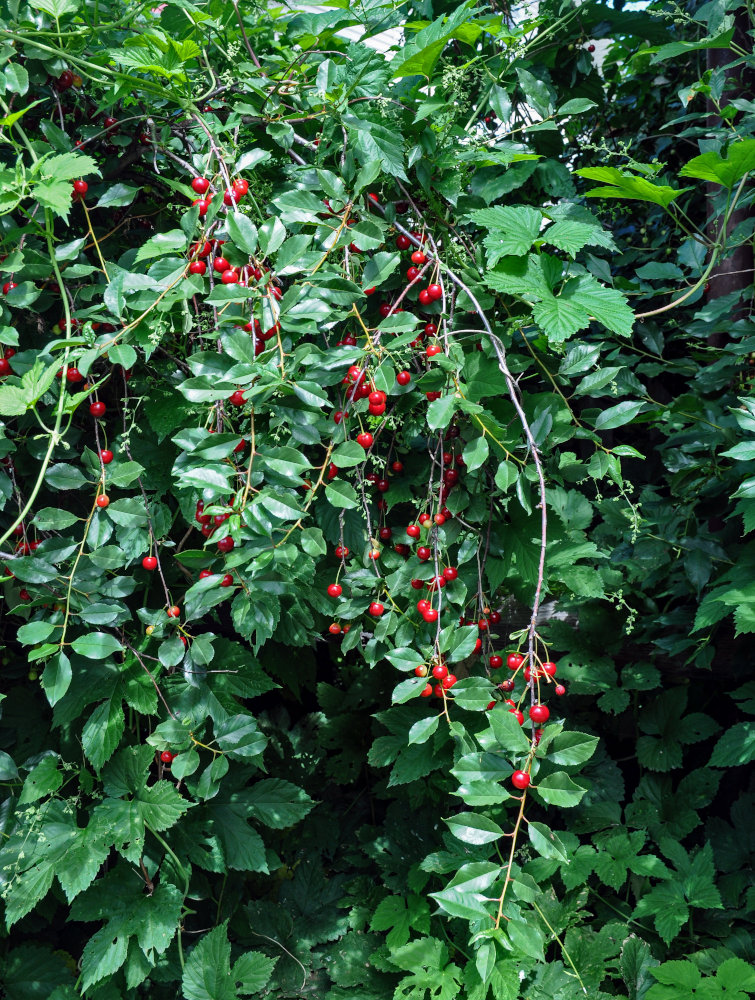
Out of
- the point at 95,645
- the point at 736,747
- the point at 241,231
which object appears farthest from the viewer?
the point at 736,747

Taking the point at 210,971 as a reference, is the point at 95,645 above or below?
above

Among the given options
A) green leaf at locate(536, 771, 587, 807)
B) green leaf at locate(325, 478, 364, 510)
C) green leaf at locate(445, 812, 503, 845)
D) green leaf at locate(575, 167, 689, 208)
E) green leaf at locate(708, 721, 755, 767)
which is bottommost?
green leaf at locate(708, 721, 755, 767)

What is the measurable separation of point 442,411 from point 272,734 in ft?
3.98

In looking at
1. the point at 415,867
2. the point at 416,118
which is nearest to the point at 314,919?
the point at 415,867

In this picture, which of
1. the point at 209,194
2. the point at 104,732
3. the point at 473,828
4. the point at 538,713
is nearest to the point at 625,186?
the point at 209,194

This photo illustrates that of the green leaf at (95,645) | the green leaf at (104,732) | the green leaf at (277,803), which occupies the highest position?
the green leaf at (95,645)

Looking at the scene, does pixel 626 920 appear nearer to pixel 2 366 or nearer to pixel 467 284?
pixel 467 284

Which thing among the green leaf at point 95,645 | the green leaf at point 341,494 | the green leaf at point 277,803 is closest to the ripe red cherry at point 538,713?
the green leaf at point 341,494

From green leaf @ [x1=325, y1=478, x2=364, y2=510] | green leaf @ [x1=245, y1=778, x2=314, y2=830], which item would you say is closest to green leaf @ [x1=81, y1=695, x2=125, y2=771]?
green leaf @ [x1=245, y1=778, x2=314, y2=830]

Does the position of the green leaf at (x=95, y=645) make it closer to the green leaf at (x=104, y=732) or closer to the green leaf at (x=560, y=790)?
the green leaf at (x=104, y=732)

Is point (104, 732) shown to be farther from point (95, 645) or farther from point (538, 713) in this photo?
point (538, 713)

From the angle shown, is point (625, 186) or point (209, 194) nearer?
point (209, 194)

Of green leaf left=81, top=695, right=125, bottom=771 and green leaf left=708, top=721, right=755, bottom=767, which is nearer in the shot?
green leaf left=81, top=695, right=125, bottom=771

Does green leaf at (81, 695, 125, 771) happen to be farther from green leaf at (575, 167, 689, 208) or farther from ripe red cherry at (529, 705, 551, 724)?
green leaf at (575, 167, 689, 208)
